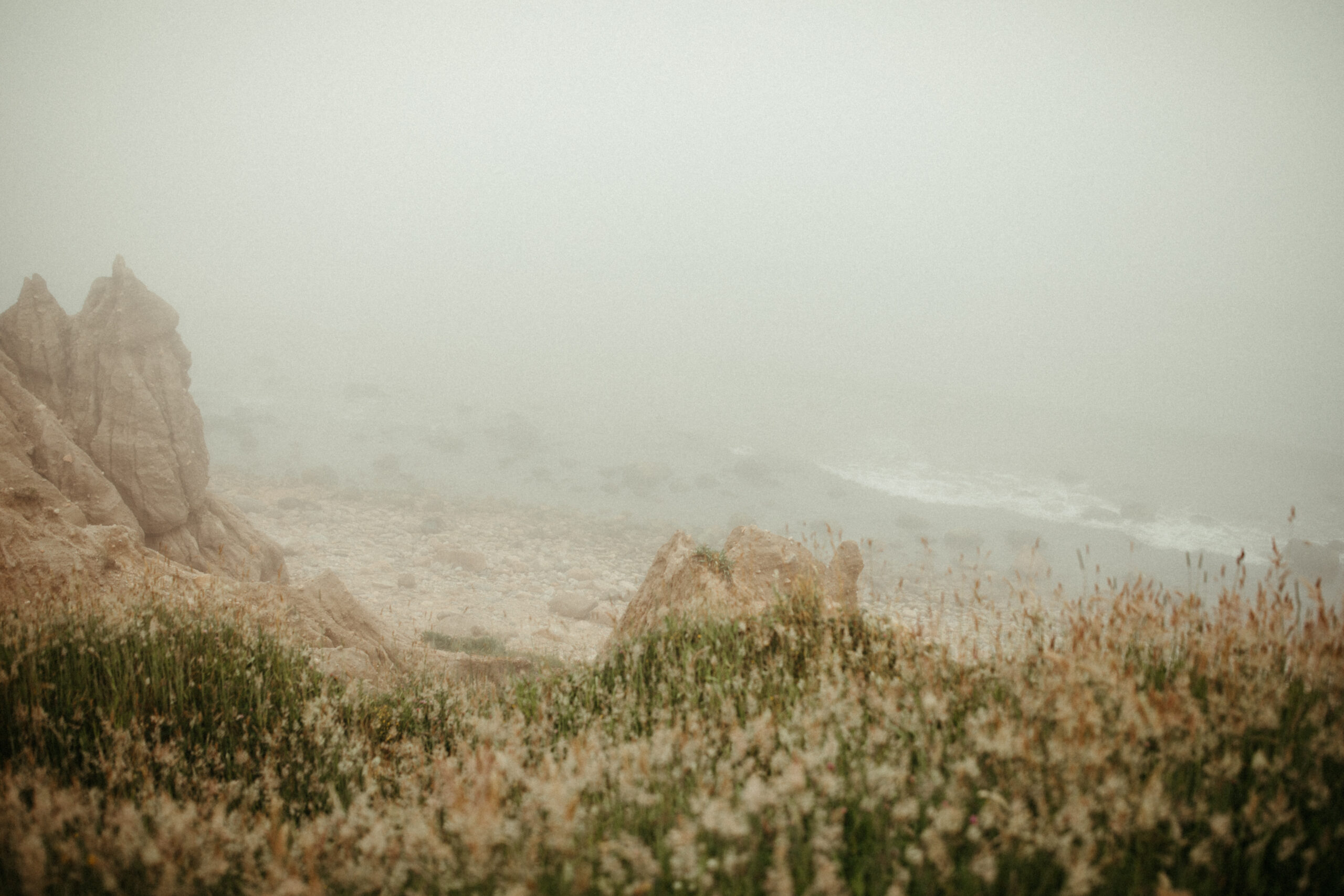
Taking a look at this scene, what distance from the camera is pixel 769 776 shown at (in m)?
2.96

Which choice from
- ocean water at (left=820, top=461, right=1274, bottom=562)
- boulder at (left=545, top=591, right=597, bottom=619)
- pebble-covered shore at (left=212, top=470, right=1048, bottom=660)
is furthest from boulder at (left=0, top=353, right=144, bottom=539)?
ocean water at (left=820, top=461, right=1274, bottom=562)

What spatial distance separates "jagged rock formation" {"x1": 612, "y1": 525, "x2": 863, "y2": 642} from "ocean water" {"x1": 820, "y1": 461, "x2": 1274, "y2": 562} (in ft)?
148

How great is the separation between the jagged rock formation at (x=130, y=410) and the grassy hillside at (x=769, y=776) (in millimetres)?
15880

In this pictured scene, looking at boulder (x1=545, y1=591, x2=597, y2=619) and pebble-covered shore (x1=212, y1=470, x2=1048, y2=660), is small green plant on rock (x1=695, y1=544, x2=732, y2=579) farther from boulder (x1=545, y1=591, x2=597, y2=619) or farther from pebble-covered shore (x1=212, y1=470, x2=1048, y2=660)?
boulder (x1=545, y1=591, x2=597, y2=619)

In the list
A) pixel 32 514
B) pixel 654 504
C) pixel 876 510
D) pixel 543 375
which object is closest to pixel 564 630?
pixel 32 514

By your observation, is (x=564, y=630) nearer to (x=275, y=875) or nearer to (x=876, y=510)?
(x=275, y=875)

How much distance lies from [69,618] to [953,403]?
11623cm

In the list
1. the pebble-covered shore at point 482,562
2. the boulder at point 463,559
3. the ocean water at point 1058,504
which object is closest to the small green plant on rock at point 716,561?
the pebble-covered shore at point 482,562

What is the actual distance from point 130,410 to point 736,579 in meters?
22.2

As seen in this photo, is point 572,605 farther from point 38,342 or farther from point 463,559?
point 38,342

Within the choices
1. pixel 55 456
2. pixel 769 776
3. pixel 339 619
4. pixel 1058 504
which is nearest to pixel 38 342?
pixel 55 456

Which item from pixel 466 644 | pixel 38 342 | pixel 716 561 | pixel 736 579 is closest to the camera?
pixel 736 579

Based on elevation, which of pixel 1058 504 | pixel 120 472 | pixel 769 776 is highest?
pixel 769 776

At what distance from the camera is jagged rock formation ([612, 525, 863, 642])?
600 centimetres
